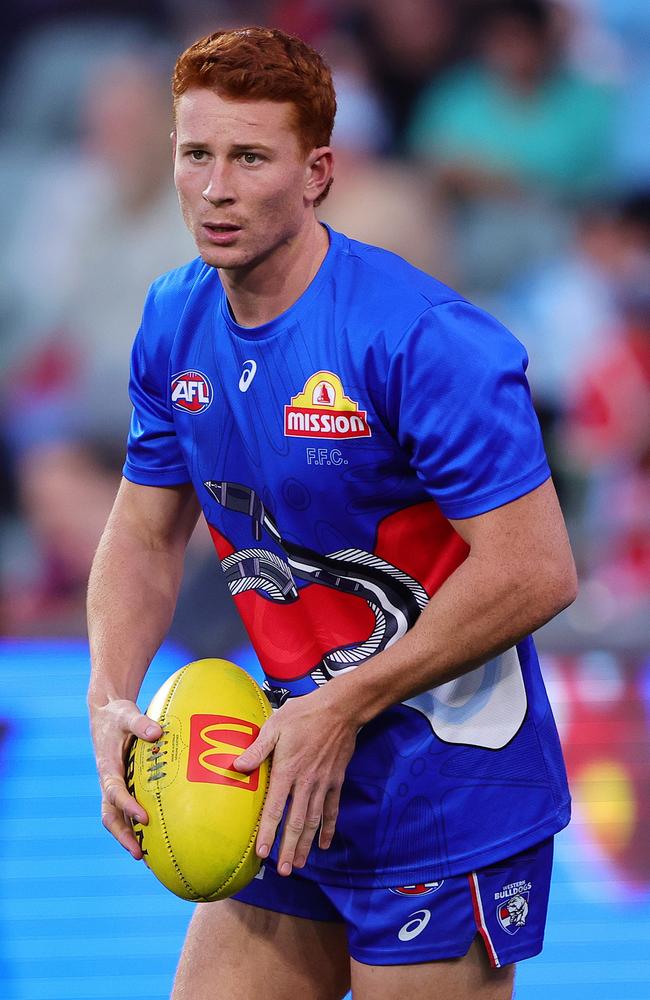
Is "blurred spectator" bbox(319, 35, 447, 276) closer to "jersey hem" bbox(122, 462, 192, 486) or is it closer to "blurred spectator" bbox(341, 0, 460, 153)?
"blurred spectator" bbox(341, 0, 460, 153)

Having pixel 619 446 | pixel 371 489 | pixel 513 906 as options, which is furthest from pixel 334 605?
pixel 619 446

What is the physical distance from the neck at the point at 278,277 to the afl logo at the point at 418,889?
85cm

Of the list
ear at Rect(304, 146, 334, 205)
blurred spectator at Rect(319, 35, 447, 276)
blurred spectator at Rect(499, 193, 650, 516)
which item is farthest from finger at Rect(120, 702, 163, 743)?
blurred spectator at Rect(319, 35, 447, 276)

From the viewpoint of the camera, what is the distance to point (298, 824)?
6.04 feet

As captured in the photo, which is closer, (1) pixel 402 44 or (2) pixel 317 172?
(2) pixel 317 172

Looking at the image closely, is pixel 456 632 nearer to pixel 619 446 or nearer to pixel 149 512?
pixel 149 512

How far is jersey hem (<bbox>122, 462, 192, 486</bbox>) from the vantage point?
2217mm

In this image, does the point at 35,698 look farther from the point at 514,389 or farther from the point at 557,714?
the point at 514,389

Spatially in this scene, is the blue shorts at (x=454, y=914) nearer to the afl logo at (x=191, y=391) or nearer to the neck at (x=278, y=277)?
the afl logo at (x=191, y=391)

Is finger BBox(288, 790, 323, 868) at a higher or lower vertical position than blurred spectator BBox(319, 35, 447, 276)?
lower

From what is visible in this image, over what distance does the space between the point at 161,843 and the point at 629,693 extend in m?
3.70

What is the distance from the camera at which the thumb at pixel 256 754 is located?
1825 mm

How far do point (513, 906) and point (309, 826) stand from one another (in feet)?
A: 1.25

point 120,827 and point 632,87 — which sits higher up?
point 632,87
